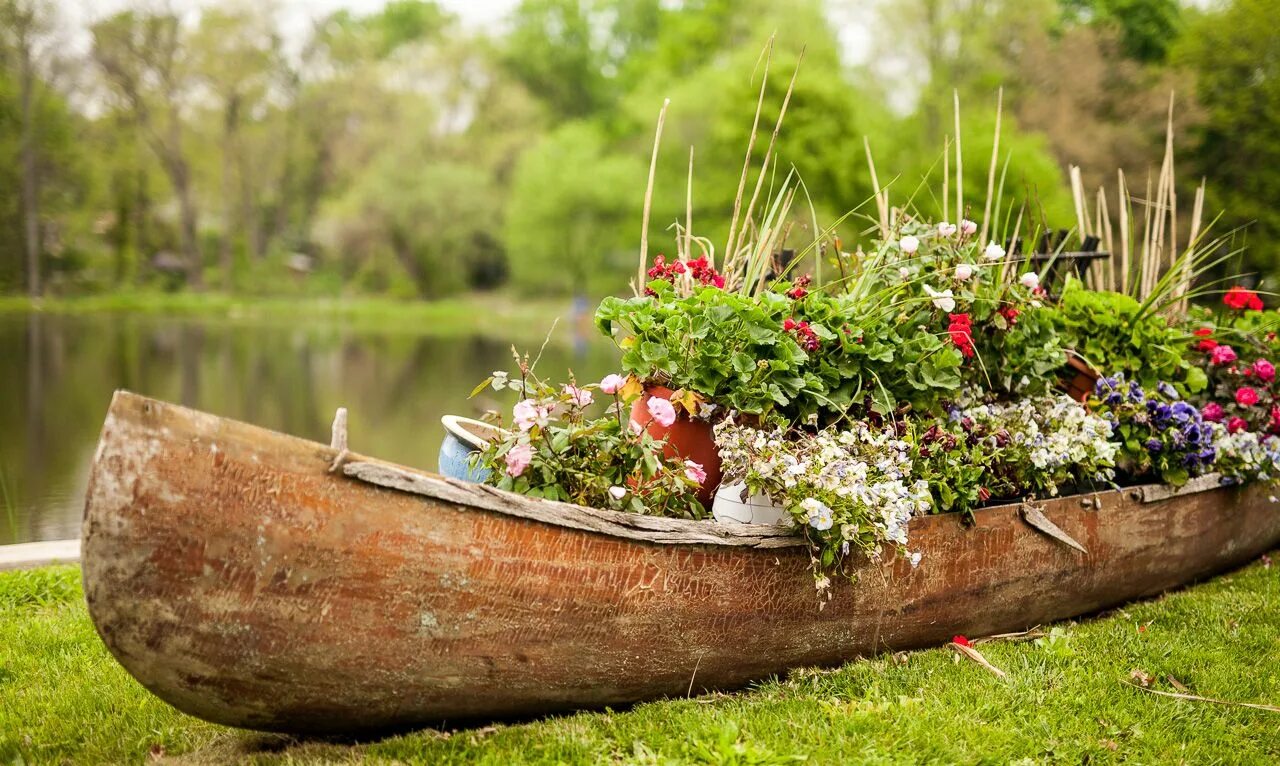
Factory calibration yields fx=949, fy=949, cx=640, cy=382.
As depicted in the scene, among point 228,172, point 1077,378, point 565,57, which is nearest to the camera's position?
point 1077,378

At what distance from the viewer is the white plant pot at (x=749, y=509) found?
2779mm

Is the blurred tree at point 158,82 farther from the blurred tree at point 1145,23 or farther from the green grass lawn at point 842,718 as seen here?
the green grass lawn at point 842,718

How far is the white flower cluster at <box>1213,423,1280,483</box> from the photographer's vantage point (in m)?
3.92

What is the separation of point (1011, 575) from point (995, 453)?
458 mm

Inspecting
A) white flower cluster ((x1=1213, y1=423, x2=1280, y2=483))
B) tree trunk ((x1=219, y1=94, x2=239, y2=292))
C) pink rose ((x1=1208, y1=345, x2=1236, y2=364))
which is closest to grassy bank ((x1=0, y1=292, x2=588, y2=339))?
Answer: tree trunk ((x1=219, y1=94, x2=239, y2=292))

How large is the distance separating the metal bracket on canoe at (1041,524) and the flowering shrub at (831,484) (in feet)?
2.03

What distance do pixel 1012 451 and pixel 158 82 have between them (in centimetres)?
3277

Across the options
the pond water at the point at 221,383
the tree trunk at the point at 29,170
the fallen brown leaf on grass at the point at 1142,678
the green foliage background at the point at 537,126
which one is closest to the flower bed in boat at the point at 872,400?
the fallen brown leaf on grass at the point at 1142,678

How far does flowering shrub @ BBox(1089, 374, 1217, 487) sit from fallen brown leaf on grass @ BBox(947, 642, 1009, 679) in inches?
44.5

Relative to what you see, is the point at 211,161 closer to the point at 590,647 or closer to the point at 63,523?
the point at 63,523

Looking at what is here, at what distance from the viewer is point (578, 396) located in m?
2.77

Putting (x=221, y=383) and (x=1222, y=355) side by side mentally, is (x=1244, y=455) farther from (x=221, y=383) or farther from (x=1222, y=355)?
(x=221, y=383)

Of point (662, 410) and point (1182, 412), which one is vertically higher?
point (662, 410)

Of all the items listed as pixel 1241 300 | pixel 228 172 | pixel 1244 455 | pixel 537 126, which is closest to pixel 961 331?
pixel 1244 455
